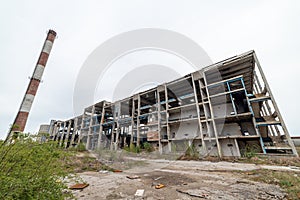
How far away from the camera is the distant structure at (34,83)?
43.5ft

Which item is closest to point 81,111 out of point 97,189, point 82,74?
point 82,74

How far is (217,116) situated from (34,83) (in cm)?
2022

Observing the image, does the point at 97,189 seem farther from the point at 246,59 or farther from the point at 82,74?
the point at 246,59

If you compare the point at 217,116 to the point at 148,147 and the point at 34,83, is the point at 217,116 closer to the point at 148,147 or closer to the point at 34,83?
the point at 148,147

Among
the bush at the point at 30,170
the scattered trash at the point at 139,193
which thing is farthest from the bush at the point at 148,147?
the bush at the point at 30,170

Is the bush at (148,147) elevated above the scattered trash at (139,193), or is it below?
above

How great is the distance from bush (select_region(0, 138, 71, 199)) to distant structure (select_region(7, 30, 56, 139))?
1490 cm

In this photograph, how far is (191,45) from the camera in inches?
537

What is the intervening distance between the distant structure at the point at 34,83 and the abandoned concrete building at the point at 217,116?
4692mm

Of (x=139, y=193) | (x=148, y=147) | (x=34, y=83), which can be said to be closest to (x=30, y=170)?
(x=139, y=193)

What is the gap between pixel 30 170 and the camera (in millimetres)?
1701

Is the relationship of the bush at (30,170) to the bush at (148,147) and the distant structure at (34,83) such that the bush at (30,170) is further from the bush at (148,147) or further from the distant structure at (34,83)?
the distant structure at (34,83)

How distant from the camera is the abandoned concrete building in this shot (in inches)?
426

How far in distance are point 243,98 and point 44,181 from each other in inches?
647
